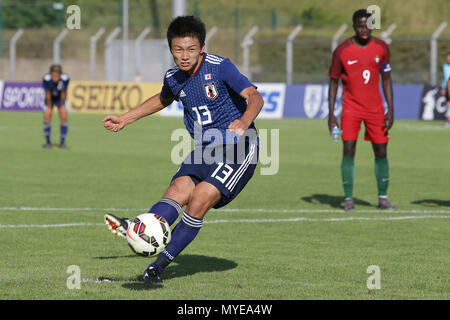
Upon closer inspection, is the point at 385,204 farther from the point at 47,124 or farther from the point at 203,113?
the point at 47,124

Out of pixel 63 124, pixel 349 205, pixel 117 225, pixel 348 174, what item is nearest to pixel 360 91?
pixel 348 174

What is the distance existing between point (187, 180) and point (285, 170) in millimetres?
10069

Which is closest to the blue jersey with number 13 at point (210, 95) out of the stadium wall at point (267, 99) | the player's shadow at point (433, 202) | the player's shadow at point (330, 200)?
the player's shadow at point (330, 200)

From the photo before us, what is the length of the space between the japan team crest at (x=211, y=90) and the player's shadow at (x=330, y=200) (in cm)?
543

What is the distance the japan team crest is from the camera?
23.7 ft

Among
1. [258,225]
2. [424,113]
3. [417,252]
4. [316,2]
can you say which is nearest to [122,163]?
[258,225]

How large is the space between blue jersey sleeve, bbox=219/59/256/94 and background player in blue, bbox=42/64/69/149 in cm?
1480

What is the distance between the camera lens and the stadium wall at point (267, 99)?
104 ft

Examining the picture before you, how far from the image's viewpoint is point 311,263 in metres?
8.28

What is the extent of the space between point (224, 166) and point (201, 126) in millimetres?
395

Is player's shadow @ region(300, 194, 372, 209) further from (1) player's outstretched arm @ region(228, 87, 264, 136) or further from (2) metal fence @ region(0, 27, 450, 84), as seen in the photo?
(2) metal fence @ region(0, 27, 450, 84)

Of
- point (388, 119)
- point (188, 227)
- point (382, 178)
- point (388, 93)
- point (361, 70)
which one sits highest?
point (361, 70)

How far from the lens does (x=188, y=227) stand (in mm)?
7191
